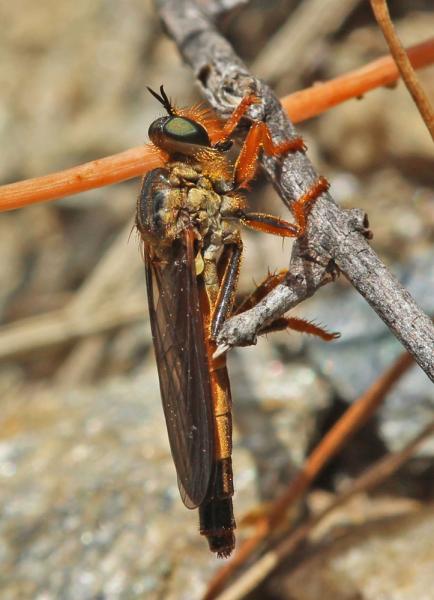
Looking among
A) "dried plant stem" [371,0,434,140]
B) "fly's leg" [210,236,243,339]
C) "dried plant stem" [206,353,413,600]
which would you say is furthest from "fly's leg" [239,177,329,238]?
"dried plant stem" [206,353,413,600]

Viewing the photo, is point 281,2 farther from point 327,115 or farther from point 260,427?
point 260,427

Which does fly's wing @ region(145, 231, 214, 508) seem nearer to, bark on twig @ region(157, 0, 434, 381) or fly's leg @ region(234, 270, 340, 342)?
fly's leg @ region(234, 270, 340, 342)

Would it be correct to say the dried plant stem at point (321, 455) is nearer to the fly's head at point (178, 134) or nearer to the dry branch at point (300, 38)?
the fly's head at point (178, 134)

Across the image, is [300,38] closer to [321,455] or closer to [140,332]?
[140,332]

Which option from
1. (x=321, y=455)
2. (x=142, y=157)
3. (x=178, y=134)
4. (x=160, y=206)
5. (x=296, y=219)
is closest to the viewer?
(x=296, y=219)

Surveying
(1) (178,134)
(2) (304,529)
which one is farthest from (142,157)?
(2) (304,529)

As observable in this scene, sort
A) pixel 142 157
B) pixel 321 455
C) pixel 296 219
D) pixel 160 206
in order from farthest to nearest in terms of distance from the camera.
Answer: pixel 321 455, pixel 160 206, pixel 142 157, pixel 296 219
